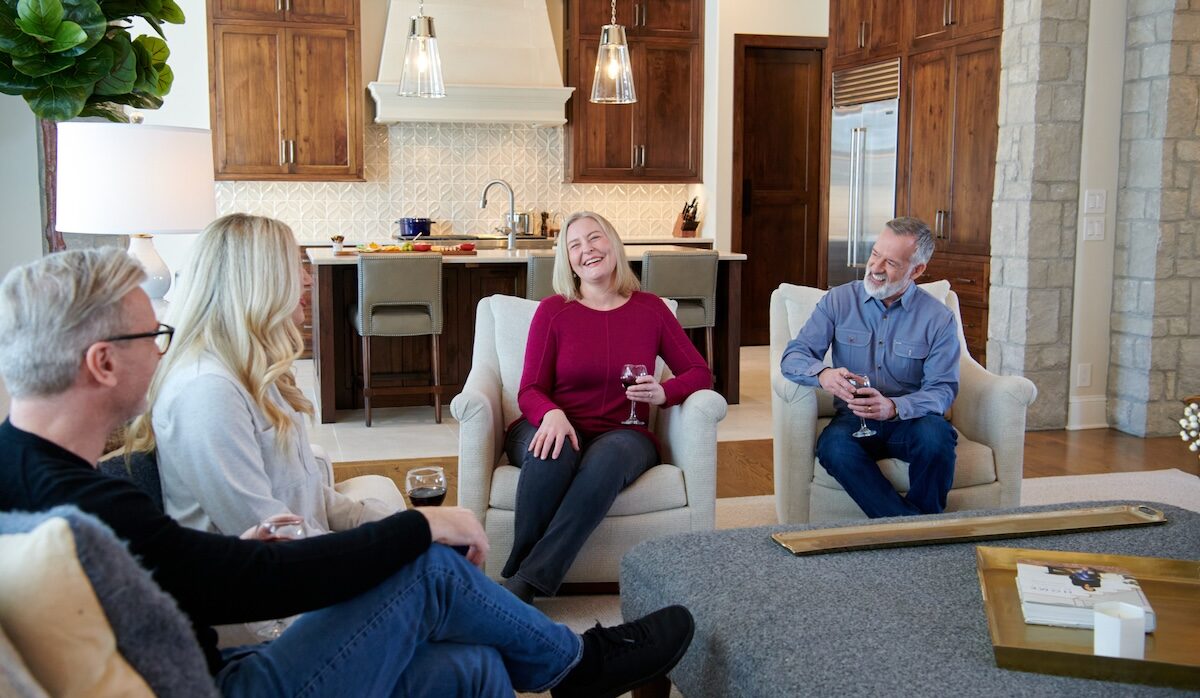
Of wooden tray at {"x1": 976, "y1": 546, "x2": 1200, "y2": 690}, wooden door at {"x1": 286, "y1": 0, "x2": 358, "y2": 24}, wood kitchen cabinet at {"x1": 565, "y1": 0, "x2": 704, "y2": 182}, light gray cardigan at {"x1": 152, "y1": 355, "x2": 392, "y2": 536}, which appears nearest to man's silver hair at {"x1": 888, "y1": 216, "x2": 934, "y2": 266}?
wooden tray at {"x1": 976, "y1": 546, "x2": 1200, "y2": 690}

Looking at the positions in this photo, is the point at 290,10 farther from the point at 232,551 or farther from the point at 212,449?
the point at 232,551

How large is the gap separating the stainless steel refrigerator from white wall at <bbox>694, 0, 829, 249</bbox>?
1.08m

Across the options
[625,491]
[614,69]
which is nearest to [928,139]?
[614,69]

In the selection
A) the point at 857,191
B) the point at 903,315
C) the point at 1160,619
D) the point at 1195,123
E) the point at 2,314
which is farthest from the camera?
the point at 857,191

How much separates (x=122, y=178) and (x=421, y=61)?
266cm

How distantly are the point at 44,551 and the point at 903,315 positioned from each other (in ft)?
9.57

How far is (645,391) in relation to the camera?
3.19 metres

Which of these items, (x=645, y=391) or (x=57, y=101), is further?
(x=645, y=391)

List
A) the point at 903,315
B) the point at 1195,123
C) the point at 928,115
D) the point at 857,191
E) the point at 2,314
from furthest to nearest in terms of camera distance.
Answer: the point at 857,191 → the point at 928,115 → the point at 1195,123 → the point at 903,315 → the point at 2,314

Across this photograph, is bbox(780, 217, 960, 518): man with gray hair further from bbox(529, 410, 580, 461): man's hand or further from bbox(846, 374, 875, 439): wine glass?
bbox(529, 410, 580, 461): man's hand

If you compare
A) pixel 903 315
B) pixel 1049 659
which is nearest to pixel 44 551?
pixel 1049 659

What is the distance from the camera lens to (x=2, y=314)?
58.3 inches

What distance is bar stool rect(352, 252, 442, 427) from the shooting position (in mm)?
5750

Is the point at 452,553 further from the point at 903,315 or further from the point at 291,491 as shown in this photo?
the point at 903,315
